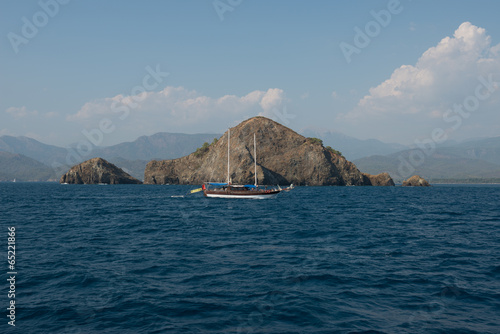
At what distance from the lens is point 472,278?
53.9ft

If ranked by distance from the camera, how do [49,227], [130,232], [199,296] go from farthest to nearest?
[49,227], [130,232], [199,296]

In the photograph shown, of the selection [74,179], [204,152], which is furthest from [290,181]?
[74,179]

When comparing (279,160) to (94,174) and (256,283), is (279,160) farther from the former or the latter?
(256,283)

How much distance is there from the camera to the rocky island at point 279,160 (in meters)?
157

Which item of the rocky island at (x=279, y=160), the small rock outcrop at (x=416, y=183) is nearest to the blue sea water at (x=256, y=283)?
the rocky island at (x=279, y=160)

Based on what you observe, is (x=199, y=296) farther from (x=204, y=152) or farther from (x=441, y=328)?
(x=204, y=152)

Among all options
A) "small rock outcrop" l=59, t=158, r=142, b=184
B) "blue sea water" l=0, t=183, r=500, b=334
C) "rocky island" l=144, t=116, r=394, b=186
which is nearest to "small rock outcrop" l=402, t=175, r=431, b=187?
"rocky island" l=144, t=116, r=394, b=186

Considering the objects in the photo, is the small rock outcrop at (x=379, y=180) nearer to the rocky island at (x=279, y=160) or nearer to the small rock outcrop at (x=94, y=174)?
the rocky island at (x=279, y=160)

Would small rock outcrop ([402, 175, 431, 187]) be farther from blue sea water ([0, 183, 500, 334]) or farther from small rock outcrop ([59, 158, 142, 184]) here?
small rock outcrop ([59, 158, 142, 184])

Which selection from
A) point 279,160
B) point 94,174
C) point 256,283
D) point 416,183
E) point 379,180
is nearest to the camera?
point 256,283

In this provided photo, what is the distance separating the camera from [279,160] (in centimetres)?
16175

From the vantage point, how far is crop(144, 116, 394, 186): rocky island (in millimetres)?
157250

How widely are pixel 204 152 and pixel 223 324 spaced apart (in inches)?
6982

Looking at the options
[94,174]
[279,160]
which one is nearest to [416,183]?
[279,160]
